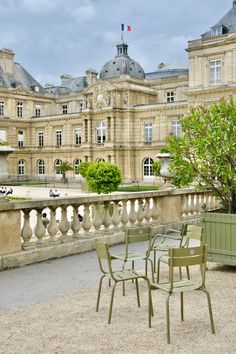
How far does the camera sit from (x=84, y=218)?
7762 mm

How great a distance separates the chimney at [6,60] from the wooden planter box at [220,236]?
53.8 m

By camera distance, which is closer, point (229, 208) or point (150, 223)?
point (229, 208)

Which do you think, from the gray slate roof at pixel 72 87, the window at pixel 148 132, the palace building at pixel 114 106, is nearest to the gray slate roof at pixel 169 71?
the palace building at pixel 114 106

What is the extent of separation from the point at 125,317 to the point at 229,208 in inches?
129

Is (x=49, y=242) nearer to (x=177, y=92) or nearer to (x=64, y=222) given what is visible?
(x=64, y=222)

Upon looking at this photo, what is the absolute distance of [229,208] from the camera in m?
7.07

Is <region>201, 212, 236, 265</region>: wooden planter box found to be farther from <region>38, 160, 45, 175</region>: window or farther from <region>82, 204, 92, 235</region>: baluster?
<region>38, 160, 45, 175</region>: window

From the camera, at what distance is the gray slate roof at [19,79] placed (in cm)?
5503

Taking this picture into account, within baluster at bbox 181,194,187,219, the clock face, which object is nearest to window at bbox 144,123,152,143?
the clock face

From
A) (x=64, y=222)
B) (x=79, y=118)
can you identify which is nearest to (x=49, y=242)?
(x=64, y=222)

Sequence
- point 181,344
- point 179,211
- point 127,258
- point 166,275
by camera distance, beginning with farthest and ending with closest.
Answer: point 179,211, point 166,275, point 127,258, point 181,344

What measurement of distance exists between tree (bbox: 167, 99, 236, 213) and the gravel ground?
2.19m

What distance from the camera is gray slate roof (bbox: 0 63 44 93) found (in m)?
55.0

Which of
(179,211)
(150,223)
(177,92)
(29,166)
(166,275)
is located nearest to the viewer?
(166,275)
